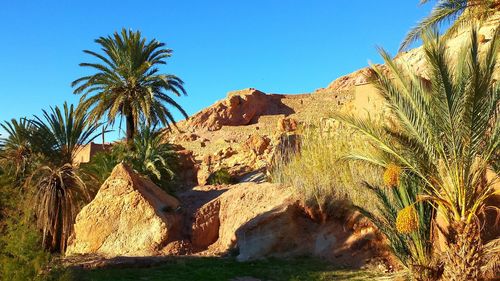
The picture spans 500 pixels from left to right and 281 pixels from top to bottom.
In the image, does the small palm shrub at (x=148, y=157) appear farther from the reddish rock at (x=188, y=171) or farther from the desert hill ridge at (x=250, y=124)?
the reddish rock at (x=188, y=171)

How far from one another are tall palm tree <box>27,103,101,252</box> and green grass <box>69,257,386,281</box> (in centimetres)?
350

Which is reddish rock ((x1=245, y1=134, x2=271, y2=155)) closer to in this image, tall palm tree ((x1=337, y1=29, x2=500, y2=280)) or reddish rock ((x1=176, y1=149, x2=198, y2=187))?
reddish rock ((x1=176, y1=149, x2=198, y2=187))

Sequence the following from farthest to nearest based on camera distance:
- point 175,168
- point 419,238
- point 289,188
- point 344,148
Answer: point 175,168 → point 289,188 → point 344,148 → point 419,238

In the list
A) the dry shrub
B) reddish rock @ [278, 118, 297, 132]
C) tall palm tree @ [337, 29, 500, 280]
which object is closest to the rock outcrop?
the dry shrub

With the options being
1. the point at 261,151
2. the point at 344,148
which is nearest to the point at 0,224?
the point at 344,148

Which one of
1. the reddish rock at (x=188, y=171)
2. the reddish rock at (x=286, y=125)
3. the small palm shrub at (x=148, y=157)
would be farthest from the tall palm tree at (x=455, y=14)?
the reddish rock at (x=286, y=125)

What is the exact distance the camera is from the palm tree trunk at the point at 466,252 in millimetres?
7984

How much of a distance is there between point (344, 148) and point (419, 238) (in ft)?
16.0

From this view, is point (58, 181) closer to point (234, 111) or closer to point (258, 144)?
point (258, 144)

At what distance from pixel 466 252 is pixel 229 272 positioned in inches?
208

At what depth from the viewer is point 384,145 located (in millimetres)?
8836

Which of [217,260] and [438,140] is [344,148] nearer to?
[217,260]

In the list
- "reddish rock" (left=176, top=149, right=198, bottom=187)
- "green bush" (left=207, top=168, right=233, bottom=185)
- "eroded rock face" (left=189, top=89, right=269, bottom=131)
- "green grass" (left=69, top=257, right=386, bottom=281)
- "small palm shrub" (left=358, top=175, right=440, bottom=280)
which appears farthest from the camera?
"eroded rock face" (left=189, top=89, right=269, bottom=131)

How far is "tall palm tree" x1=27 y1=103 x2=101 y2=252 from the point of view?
567 inches
